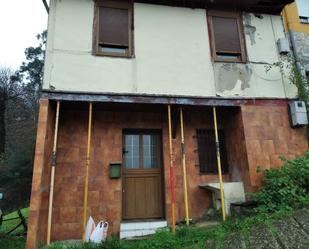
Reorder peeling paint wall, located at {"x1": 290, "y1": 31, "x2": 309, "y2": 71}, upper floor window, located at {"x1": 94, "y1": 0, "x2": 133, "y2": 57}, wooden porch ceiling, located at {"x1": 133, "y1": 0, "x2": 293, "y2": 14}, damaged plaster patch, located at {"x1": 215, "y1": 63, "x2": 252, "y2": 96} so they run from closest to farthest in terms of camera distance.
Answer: upper floor window, located at {"x1": 94, "y1": 0, "x2": 133, "y2": 57} < damaged plaster patch, located at {"x1": 215, "y1": 63, "x2": 252, "y2": 96} < wooden porch ceiling, located at {"x1": 133, "y1": 0, "x2": 293, "y2": 14} < peeling paint wall, located at {"x1": 290, "y1": 31, "x2": 309, "y2": 71}

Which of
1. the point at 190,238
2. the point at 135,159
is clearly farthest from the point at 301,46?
the point at 190,238

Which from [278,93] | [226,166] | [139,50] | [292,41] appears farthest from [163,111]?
[292,41]

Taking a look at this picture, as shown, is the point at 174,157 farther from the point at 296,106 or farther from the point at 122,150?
the point at 296,106

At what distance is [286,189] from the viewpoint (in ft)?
16.1

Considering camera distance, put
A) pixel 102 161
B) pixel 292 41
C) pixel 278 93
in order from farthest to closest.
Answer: pixel 292 41
pixel 278 93
pixel 102 161

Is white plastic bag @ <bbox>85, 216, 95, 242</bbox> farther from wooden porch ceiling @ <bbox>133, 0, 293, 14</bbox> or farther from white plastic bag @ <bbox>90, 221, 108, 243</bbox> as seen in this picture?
wooden porch ceiling @ <bbox>133, 0, 293, 14</bbox>

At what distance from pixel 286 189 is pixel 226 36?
4.19 m

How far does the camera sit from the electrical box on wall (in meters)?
6.73

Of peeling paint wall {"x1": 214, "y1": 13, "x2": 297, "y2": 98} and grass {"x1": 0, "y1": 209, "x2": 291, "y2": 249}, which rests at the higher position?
peeling paint wall {"x1": 214, "y1": 13, "x2": 297, "y2": 98}

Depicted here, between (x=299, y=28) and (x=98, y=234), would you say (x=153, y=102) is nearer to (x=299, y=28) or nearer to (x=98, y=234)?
(x=98, y=234)

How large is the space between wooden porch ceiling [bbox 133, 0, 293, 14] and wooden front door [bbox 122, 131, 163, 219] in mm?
3602

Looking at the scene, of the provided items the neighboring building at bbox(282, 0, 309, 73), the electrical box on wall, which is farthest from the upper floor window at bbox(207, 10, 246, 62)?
the neighboring building at bbox(282, 0, 309, 73)

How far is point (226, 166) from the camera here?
660 centimetres

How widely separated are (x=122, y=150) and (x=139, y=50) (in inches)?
100
